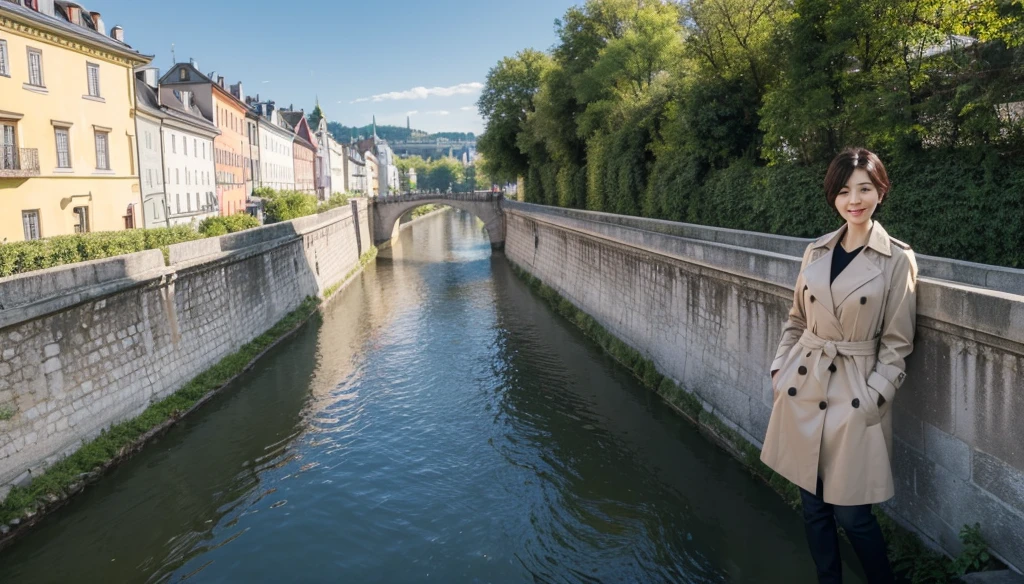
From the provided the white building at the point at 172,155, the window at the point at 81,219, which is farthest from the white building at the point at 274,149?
the window at the point at 81,219

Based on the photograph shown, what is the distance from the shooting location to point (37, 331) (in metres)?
9.74

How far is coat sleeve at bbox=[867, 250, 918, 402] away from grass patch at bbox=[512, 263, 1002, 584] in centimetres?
205

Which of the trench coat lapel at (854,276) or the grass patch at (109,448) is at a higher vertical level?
the trench coat lapel at (854,276)

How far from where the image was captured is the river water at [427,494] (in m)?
8.30

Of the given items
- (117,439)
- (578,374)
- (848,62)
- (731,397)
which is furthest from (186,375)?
(848,62)

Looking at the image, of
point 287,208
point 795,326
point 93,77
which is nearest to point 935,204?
point 795,326

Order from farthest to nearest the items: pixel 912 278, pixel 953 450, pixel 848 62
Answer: pixel 848 62 < pixel 953 450 < pixel 912 278

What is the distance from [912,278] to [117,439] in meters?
11.4

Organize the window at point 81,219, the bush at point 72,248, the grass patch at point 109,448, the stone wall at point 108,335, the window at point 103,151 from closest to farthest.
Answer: the grass patch at point 109,448
the stone wall at point 108,335
the bush at point 72,248
the window at point 81,219
the window at point 103,151

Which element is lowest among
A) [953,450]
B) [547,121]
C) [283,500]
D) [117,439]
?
[283,500]

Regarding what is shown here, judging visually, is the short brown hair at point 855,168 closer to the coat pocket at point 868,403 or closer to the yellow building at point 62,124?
the coat pocket at point 868,403

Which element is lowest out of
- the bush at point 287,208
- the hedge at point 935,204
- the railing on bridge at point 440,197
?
the hedge at point 935,204

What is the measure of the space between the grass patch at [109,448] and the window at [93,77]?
34.4ft

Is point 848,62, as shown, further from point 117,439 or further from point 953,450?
point 117,439
